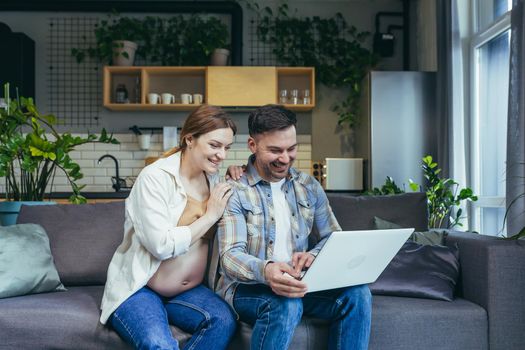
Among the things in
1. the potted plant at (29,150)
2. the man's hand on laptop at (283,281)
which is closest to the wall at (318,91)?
the potted plant at (29,150)

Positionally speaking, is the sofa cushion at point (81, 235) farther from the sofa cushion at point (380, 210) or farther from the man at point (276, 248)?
the sofa cushion at point (380, 210)

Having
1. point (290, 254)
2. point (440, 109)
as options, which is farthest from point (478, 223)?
point (290, 254)

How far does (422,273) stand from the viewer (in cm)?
248

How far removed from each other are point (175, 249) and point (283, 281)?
0.39m

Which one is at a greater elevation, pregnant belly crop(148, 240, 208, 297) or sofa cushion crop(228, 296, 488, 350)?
pregnant belly crop(148, 240, 208, 297)

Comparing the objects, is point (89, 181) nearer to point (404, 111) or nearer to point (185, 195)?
point (404, 111)

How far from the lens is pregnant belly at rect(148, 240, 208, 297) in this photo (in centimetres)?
215

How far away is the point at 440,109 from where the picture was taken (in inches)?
179

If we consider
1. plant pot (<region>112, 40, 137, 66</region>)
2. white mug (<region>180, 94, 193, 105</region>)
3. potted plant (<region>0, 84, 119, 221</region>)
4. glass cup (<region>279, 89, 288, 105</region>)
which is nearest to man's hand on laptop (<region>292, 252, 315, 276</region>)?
potted plant (<region>0, 84, 119, 221</region>)

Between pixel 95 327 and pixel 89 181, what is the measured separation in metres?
3.88

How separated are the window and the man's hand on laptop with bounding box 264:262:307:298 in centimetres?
236

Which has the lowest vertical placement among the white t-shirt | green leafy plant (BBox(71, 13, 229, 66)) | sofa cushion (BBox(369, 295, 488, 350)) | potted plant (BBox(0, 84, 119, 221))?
sofa cushion (BBox(369, 295, 488, 350))

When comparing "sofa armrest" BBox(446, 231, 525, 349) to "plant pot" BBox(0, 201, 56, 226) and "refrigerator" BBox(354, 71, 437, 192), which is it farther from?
"refrigerator" BBox(354, 71, 437, 192)

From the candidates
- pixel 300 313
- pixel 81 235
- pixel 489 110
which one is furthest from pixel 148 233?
pixel 489 110
